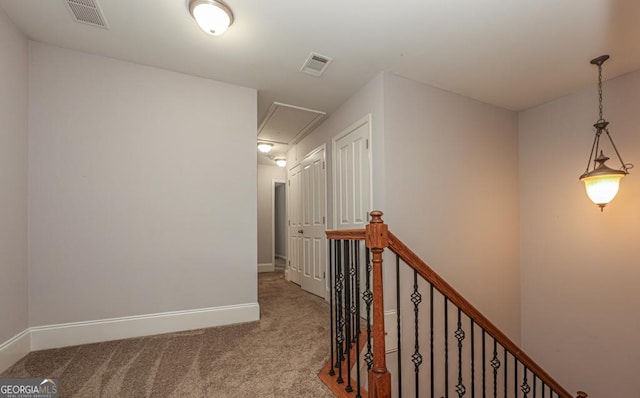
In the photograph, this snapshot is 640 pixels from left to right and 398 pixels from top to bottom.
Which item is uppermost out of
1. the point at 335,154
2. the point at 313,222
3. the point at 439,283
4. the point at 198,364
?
the point at 335,154

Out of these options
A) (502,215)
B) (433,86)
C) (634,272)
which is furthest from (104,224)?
(634,272)

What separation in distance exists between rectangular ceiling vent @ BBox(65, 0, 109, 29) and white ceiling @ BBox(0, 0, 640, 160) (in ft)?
0.16

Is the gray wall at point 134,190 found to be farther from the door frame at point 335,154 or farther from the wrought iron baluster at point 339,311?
the wrought iron baluster at point 339,311

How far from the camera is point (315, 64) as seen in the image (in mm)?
2768

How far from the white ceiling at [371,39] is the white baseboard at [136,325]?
7.80ft

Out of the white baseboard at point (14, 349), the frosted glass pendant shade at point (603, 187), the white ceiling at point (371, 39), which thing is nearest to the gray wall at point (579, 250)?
the frosted glass pendant shade at point (603, 187)

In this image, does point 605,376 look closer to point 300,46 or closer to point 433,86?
point 433,86

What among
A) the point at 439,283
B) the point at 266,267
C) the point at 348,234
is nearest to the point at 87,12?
the point at 348,234

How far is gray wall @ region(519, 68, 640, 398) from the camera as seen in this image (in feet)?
9.33

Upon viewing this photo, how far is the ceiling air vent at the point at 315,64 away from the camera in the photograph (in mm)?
2656

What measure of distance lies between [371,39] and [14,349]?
3.62 metres

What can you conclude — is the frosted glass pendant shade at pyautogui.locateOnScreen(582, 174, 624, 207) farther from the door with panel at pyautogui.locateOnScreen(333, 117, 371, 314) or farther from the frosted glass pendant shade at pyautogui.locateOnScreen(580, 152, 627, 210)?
the door with panel at pyautogui.locateOnScreen(333, 117, 371, 314)

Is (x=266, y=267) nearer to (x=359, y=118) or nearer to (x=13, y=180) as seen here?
(x=359, y=118)

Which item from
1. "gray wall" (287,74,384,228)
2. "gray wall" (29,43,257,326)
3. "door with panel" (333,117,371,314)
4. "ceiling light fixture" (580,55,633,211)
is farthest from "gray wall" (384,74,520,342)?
"gray wall" (29,43,257,326)
